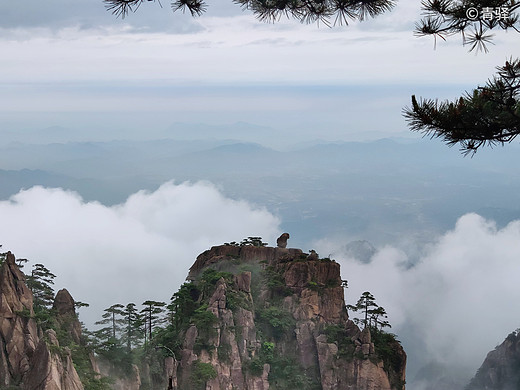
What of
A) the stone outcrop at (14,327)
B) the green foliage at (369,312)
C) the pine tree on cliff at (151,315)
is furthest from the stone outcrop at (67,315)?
the green foliage at (369,312)

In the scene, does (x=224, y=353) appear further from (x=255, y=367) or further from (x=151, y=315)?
(x=151, y=315)

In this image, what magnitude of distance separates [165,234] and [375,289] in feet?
275

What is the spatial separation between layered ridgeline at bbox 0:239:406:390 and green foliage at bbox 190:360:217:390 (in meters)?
0.04

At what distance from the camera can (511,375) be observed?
4550 cm

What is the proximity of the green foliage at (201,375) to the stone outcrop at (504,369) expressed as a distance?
31.1 metres

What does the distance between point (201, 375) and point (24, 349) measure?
288 inches

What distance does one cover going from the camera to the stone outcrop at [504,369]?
45.5m

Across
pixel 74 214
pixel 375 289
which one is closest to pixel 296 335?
pixel 375 289

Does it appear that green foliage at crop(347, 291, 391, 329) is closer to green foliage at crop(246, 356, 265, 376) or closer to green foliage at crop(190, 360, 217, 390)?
green foliage at crop(246, 356, 265, 376)

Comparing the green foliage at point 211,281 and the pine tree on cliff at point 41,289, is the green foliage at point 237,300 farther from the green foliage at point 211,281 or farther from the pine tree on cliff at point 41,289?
the pine tree on cliff at point 41,289

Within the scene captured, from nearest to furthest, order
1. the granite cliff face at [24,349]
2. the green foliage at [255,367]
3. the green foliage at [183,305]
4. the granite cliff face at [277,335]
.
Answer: the granite cliff face at [24,349], the granite cliff face at [277,335], the green foliage at [255,367], the green foliage at [183,305]

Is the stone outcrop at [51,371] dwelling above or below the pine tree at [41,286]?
below

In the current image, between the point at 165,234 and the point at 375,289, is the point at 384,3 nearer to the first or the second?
the point at 375,289

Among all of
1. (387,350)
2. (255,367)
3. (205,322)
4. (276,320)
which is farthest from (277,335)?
(387,350)
